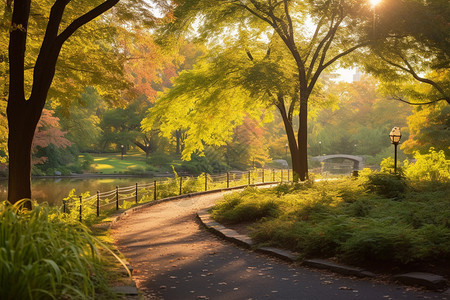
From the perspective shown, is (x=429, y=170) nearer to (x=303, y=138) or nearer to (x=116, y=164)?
(x=303, y=138)

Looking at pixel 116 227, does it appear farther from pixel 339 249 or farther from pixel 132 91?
pixel 339 249

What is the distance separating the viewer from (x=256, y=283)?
21.9ft

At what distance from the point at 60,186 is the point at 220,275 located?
A: 34.5 m

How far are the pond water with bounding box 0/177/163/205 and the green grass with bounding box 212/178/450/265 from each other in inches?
835

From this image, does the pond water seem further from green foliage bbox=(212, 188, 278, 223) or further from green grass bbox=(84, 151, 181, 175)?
green foliage bbox=(212, 188, 278, 223)

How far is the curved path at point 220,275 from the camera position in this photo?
6.05 metres

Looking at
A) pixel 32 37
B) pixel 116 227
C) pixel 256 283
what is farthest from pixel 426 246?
pixel 32 37

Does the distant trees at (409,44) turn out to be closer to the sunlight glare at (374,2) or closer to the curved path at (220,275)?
the sunlight glare at (374,2)

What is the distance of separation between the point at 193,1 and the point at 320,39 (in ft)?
20.8

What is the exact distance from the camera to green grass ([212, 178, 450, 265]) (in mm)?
6848

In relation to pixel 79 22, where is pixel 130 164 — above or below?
below

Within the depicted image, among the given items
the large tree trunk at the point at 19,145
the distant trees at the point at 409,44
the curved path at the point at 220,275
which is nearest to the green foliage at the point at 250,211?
the curved path at the point at 220,275

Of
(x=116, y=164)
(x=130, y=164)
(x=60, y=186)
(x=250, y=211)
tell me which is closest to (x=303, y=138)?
(x=250, y=211)

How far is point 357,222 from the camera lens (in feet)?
26.6
